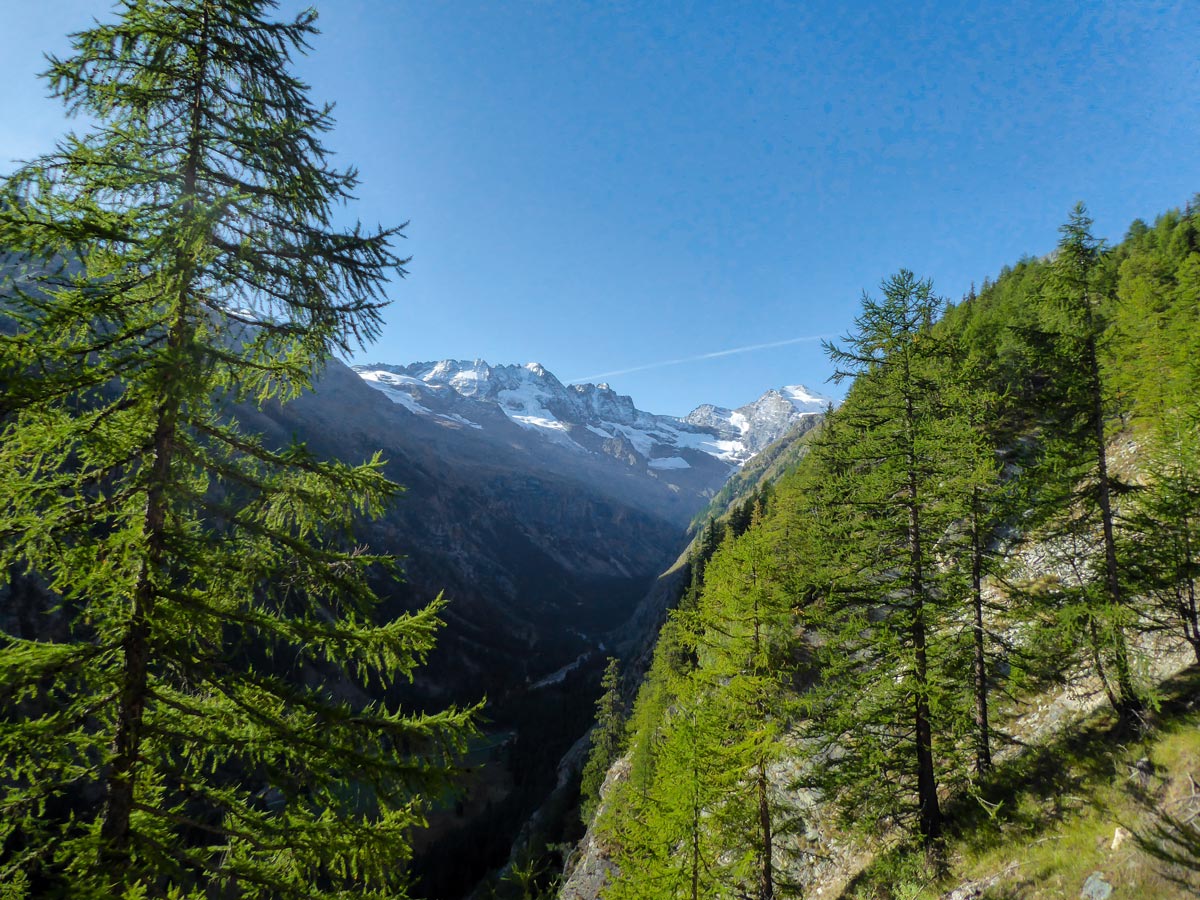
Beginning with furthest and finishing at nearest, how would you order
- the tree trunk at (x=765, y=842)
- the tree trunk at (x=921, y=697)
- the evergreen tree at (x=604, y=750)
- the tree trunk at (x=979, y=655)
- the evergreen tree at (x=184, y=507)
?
1. the evergreen tree at (x=604, y=750)
2. the tree trunk at (x=765, y=842)
3. the tree trunk at (x=979, y=655)
4. the tree trunk at (x=921, y=697)
5. the evergreen tree at (x=184, y=507)

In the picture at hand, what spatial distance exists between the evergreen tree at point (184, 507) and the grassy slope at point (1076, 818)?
Result: 1162 cm

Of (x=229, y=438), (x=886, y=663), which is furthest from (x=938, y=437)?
(x=229, y=438)

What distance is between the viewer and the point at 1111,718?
12.7 m

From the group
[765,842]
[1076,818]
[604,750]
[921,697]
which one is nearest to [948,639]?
[921,697]

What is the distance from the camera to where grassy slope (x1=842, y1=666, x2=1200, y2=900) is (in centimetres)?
896

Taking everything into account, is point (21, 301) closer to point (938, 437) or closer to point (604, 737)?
point (938, 437)

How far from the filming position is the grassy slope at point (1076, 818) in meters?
8.96

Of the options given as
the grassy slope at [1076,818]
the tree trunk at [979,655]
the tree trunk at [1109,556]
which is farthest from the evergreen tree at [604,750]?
the tree trunk at [1109,556]

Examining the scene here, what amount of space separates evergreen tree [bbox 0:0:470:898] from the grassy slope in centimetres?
1162

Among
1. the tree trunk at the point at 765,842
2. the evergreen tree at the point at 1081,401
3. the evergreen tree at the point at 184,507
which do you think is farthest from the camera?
the tree trunk at the point at 765,842

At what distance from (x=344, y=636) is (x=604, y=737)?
42403mm

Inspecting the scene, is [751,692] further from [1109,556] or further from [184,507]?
[184,507]

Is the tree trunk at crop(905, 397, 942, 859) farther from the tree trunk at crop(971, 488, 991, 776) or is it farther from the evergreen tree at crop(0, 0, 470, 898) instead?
the evergreen tree at crop(0, 0, 470, 898)

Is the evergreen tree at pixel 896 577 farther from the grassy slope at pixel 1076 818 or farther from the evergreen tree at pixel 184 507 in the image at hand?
the evergreen tree at pixel 184 507
